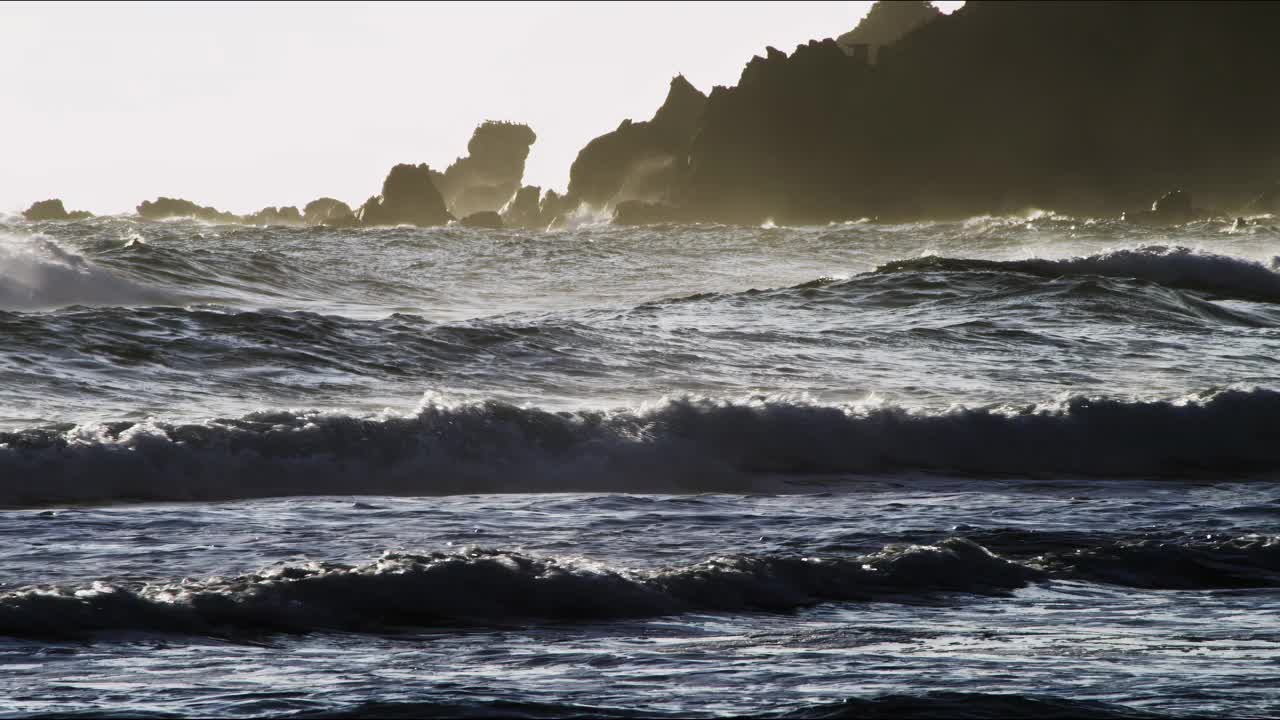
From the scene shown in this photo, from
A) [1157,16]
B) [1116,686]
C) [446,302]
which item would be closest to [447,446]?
[1116,686]

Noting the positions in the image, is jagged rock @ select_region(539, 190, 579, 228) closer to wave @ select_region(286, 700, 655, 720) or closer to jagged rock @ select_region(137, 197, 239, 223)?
jagged rock @ select_region(137, 197, 239, 223)

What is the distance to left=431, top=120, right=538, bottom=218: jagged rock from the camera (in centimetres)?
12712

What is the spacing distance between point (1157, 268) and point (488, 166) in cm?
10898

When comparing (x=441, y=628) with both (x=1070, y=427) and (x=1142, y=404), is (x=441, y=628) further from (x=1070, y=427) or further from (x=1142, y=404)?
(x=1142, y=404)

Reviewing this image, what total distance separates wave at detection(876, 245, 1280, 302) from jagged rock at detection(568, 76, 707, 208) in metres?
73.5

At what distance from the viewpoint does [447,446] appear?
930 cm

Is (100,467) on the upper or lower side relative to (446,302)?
lower

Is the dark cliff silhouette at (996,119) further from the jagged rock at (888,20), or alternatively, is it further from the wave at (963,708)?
the wave at (963,708)

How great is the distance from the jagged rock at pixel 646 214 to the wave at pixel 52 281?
66.9 metres

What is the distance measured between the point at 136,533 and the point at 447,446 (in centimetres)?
282

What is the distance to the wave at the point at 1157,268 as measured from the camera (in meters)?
22.9

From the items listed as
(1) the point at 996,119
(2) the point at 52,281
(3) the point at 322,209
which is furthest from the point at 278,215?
(2) the point at 52,281

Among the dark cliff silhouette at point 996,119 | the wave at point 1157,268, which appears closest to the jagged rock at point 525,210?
the dark cliff silhouette at point 996,119

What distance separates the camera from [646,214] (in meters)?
88.8
